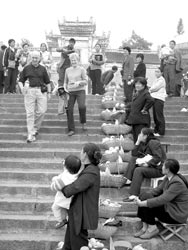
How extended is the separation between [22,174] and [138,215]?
2220 mm

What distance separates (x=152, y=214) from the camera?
16.9 ft

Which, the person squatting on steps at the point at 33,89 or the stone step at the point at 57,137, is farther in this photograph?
the stone step at the point at 57,137

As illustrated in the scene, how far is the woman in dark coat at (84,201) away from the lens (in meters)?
4.41

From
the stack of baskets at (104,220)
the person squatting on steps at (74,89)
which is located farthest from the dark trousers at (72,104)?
the stack of baskets at (104,220)

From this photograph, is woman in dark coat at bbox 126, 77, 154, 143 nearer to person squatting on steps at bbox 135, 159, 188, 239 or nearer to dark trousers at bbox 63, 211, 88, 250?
person squatting on steps at bbox 135, 159, 188, 239

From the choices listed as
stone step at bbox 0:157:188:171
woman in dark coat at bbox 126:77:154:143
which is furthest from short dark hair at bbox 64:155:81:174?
woman in dark coat at bbox 126:77:154:143

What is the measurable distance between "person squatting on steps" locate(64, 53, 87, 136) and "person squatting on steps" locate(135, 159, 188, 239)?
10.7 feet

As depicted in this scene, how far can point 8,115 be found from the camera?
9.20 metres

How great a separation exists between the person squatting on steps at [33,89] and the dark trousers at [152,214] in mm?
3312

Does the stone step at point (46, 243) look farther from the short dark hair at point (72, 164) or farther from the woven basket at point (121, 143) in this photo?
the woven basket at point (121, 143)

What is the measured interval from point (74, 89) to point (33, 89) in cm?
83

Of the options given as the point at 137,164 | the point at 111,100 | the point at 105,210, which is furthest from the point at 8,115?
the point at 105,210

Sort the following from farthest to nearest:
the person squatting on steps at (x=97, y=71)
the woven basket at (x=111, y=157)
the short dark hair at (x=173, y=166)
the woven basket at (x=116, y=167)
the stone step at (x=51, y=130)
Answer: the person squatting on steps at (x=97, y=71) → the stone step at (x=51, y=130) → the woven basket at (x=111, y=157) → the woven basket at (x=116, y=167) → the short dark hair at (x=173, y=166)

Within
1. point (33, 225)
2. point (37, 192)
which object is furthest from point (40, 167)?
point (33, 225)
